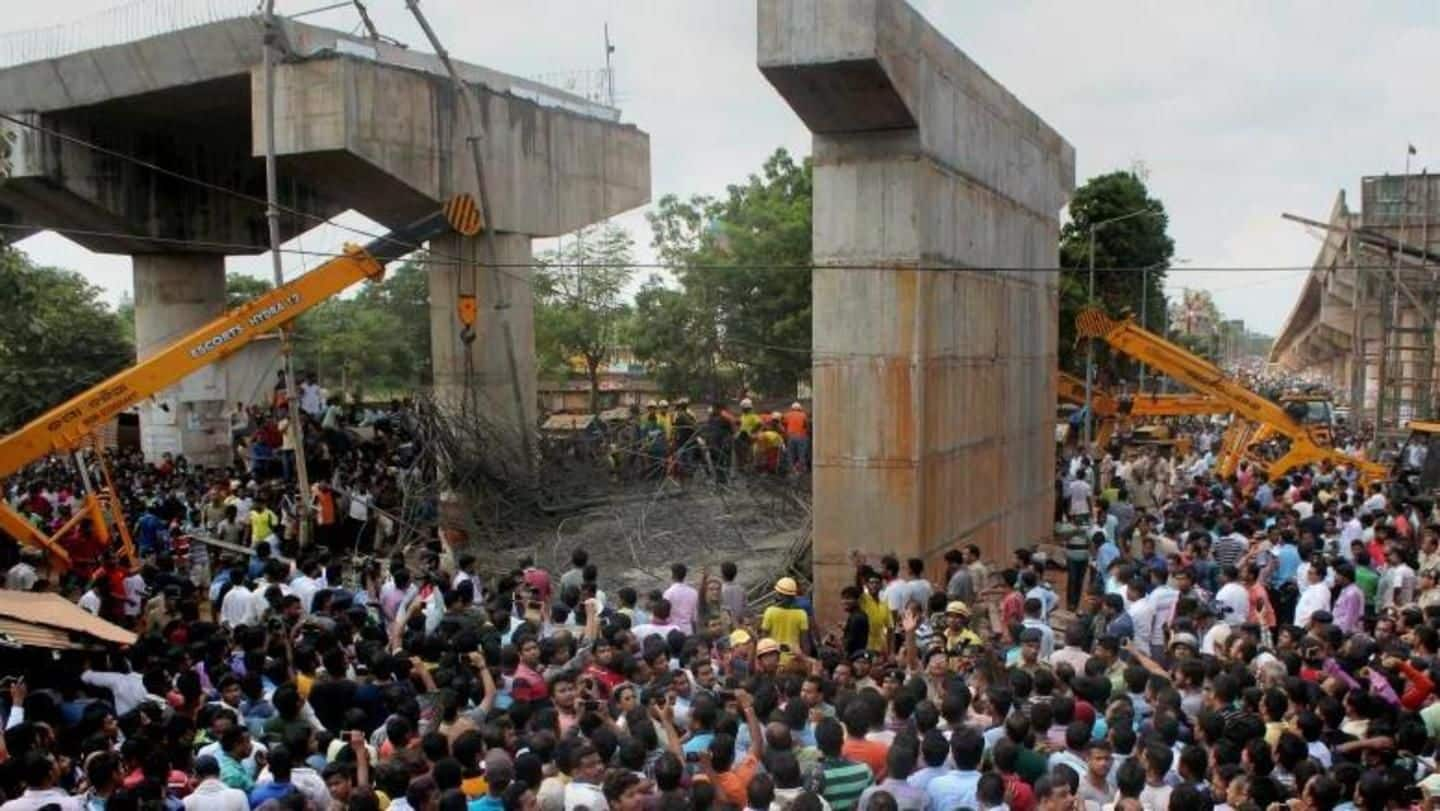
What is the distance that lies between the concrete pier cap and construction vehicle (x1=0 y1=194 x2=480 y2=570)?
6295 mm

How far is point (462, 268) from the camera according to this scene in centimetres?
2056

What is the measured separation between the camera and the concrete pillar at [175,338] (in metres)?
25.8

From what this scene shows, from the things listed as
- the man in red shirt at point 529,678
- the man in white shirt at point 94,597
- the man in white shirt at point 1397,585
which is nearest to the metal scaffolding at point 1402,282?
the man in white shirt at point 1397,585

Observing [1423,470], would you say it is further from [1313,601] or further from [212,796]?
[212,796]

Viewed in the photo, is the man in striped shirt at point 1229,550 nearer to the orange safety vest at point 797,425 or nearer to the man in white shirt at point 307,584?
the orange safety vest at point 797,425

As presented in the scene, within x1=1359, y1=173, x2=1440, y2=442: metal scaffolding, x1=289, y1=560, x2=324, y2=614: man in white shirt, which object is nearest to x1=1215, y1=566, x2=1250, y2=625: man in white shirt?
x1=289, y1=560, x2=324, y2=614: man in white shirt

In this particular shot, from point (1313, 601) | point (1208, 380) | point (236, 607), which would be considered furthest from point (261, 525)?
point (1208, 380)

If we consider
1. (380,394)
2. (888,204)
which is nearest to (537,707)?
(888,204)

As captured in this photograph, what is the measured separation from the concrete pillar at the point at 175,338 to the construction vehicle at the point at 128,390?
10826 mm

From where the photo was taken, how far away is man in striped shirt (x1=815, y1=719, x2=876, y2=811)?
551 centimetres

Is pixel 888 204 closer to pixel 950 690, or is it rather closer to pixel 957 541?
pixel 957 541

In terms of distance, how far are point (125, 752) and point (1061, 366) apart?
90.2 ft

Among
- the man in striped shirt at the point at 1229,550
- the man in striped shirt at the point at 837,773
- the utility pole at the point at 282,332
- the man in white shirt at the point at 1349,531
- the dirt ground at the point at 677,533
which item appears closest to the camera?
the man in striped shirt at the point at 837,773

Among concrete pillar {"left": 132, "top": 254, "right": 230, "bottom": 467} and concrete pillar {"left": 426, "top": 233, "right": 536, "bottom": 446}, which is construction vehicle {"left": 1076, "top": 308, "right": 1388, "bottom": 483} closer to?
concrete pillar {"left": 426, "top": 233, "right": 536, "bottom": 446}
